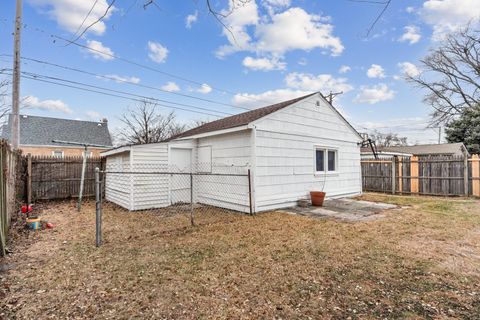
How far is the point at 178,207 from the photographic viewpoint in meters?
8.89

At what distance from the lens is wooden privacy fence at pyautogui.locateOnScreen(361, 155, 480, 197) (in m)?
10.9

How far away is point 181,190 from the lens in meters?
9.56

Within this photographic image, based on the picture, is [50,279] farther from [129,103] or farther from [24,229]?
[129,103]

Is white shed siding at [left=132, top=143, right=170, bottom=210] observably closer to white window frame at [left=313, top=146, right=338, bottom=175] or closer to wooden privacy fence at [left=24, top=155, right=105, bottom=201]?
wooden privacy fence at [left=24, top=155, right=105, bottom=201]

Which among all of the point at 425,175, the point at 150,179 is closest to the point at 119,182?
the point at 150,179

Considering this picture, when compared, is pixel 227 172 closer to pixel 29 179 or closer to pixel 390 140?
pixel 29 179

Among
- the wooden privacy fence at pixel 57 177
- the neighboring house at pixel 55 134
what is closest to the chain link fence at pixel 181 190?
the wooden privacy fence at pixel 57 177

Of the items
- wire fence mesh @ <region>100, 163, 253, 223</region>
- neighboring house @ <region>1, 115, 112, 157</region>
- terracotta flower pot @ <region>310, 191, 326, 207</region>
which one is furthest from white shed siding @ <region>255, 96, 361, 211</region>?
neighboring house @ <region>1, 115, 112, 157</region>

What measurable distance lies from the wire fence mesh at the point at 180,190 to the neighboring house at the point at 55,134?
1517cm

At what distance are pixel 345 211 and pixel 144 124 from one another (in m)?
24.5

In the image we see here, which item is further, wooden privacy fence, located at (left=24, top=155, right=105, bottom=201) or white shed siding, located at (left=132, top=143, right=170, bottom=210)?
wooden privacy fence, located at (left=24, top=155, right=105, bottom=201)

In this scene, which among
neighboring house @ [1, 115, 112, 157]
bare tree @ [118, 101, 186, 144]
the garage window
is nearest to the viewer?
the garage window

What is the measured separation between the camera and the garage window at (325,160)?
996 cm

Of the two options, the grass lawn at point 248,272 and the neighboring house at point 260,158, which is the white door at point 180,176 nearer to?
the neighboring house at point 260,158
